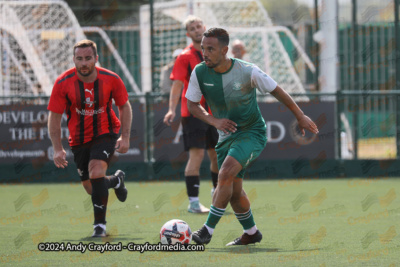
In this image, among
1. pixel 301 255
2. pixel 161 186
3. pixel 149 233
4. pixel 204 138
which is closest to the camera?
pixel 301 255

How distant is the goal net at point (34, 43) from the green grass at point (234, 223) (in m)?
2.76

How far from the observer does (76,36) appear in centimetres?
1592

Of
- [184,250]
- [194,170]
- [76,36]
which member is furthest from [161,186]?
[184,250]

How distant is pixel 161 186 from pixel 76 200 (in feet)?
6.94

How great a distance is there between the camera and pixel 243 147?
250 inches

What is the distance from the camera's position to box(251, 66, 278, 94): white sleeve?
6.28 m

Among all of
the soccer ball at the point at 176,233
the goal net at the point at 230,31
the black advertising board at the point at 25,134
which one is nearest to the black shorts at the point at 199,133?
the soccer ball at the point at 176,233

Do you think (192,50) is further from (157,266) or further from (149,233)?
(157,266)

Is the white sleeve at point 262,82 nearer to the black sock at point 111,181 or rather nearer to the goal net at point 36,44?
the black sock at point 111,181

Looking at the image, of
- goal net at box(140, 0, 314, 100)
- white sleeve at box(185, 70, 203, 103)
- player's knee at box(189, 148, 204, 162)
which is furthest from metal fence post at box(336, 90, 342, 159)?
white sleeve at box(185, 70, 203, 103)

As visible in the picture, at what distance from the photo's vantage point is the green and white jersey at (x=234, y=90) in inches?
252

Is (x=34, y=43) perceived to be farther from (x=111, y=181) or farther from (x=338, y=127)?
(x=111, y=181)

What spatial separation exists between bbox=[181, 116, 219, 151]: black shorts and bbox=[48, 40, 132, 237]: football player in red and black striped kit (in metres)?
1.70

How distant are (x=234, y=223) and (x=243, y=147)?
180cm
